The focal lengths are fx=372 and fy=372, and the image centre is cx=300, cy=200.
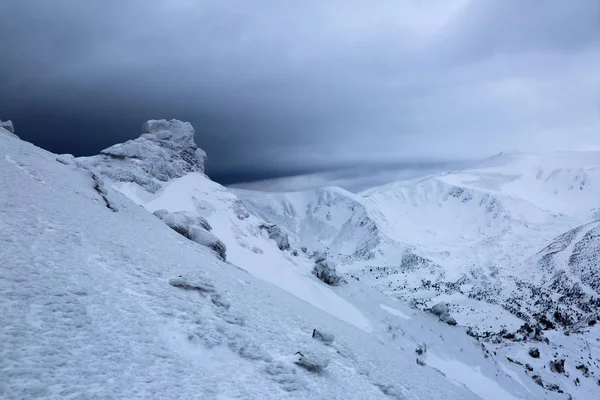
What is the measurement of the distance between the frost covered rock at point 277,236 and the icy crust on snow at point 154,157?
20726 millimetres

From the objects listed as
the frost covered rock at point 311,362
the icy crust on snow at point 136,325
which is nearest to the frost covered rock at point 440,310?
the icy crust on snow at point 136,325

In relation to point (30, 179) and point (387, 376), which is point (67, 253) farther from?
point (387, 376)

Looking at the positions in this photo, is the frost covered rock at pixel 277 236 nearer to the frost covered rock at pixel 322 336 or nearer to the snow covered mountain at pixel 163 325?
the snow covered mountain at pixel 163 325

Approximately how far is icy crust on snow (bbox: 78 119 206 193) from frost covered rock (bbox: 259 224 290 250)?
20726 millimetres

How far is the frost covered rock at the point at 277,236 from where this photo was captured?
56875 millimetres

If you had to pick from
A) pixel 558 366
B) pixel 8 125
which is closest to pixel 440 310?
pixel 558 366

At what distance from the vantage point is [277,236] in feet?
190

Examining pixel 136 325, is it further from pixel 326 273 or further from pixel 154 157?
pixel 154 157

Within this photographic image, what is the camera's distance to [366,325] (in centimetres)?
3800

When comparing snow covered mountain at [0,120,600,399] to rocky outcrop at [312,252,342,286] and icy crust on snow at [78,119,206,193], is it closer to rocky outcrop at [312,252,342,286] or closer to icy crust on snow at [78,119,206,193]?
rocky outcrop at [312,252,342,286]

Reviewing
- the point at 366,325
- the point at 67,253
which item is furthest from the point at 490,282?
the point at 67,253

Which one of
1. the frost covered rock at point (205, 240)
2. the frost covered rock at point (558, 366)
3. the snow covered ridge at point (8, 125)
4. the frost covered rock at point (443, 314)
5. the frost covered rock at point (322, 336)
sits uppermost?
the snow covered ridge at point (8, 125)

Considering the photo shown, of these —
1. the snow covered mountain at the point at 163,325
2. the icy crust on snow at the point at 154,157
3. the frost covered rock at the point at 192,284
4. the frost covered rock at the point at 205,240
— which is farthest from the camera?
the icy crust on snow at the point at 154,157

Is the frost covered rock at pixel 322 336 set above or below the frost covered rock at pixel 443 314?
above
